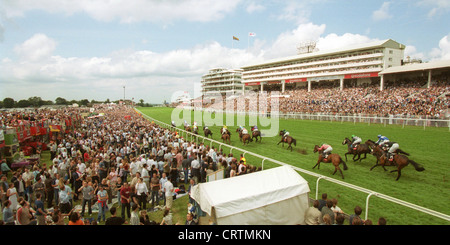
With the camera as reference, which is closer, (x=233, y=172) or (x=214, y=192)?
(x=214, y=192)

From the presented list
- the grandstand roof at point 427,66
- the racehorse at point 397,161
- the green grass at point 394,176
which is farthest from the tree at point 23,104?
the grandstand roof at point 427,66

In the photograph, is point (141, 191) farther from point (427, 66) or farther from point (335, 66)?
point (335, 66)

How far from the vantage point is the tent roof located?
3.92 m

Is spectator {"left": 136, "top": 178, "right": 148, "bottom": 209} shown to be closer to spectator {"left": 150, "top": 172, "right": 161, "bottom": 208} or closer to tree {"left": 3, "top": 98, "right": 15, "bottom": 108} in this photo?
spectator {"left": 150, "top": 172, "right": 161, "bottom": 208}

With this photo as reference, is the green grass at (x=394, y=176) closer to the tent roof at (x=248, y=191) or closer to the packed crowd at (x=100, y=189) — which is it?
the tent roof at (x=248, y=191)

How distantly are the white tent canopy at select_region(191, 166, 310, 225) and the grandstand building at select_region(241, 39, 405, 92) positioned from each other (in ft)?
112

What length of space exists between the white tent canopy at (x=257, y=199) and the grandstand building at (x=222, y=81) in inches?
Result: 3113

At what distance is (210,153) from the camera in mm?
9062

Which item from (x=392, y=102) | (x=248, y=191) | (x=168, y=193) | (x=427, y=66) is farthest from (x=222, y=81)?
(x=248, y=191)

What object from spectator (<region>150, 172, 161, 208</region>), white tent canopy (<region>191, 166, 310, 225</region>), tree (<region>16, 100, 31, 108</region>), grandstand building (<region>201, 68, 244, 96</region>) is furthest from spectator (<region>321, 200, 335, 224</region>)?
tree (<region>16, 100, 31, 108</region>)

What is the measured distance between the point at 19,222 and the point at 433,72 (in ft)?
127

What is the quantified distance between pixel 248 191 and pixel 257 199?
0.68 ft
